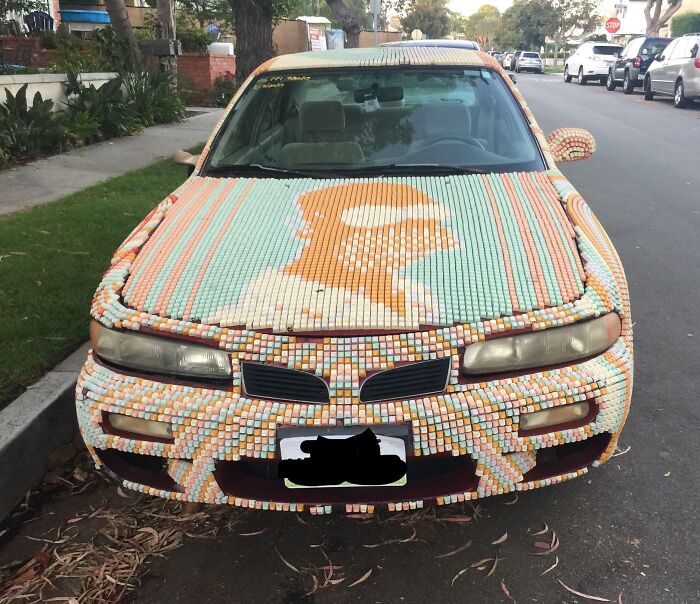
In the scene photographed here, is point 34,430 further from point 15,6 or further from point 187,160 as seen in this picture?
point 15,6

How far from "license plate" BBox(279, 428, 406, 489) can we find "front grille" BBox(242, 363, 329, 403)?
0.41 ft

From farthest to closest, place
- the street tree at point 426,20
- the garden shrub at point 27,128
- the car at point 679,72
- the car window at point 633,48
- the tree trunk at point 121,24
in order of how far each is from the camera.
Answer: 1. the street tree at point 426,20
2. the car window at point 633,48
3. the car at point 679,72
4. the tree trunk at point 121,24
5. the garden shrub at point 27,128

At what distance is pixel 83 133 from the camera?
9883mm

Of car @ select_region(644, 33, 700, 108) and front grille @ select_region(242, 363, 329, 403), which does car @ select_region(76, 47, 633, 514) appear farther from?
car @ select_region(644, 33, 700, 108)

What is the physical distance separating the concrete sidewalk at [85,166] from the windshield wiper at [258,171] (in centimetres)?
378

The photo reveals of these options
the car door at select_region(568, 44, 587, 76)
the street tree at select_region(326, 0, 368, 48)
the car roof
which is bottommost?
the car door at select_region(568, 44, 587, 76)

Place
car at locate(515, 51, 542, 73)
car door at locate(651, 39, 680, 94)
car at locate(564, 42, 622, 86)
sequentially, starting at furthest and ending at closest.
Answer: car at locate(515, 51, 542, 73) → car at locate(564, 42, 622, 86) → car door at locate(651, 39, 680, 94)

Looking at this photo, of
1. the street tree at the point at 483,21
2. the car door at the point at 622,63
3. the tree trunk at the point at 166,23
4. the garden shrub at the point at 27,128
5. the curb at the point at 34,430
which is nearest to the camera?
the curb at the point at 34,430

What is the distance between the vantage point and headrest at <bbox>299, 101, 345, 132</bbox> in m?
3.63

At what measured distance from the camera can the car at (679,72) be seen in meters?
16.9

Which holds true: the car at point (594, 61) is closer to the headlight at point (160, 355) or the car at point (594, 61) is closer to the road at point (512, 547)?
the road at point (512, 547)

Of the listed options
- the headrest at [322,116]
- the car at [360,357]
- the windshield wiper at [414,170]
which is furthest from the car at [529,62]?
the car at [360,357]

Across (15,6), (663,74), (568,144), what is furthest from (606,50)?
(568,144)

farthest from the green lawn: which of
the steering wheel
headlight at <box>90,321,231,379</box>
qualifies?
the steering wheel
